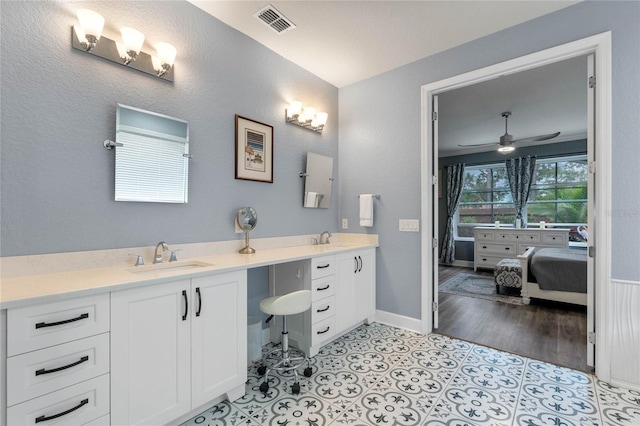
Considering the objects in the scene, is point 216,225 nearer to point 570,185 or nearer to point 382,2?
point 382,2

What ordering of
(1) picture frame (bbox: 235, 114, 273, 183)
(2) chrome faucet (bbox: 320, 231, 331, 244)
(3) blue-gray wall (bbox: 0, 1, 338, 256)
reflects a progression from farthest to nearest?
(2) chrome faucet (bbox: 320, 231, 331, 244), (1) picture frame (bbox: 235, 114, 273, 183), (3) blue-gray wall (bbox: 0, 1, 338, 256)

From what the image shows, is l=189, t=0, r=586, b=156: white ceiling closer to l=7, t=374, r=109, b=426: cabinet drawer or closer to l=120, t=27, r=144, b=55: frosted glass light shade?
l=120, t=27, r=144, b=55: frosted glass light shade

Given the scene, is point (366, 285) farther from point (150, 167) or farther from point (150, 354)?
point (150, 167)

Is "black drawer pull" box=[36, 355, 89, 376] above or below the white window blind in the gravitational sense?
below

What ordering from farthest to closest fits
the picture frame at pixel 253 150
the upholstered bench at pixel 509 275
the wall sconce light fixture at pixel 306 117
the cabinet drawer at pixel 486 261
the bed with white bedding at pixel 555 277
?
the cabinet drawer at pixel 486 261 < the upholstered bench at pixel 509 275 < the bed with white bedding at pixel 555 277 < the wall sconce light fixture at pixel 306 117 < the picture frame at pixel 253 150

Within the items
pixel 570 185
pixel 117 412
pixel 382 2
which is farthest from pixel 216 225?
pixel 570 185

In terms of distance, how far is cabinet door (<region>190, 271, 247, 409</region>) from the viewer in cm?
160

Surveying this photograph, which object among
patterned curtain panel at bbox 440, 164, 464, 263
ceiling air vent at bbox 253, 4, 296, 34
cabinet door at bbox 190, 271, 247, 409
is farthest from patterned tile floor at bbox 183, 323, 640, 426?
patterned curtain panel at bbox 440, 164, 464, 263

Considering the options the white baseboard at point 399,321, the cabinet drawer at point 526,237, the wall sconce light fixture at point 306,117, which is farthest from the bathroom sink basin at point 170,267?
the cabinet drawer at point 526,237

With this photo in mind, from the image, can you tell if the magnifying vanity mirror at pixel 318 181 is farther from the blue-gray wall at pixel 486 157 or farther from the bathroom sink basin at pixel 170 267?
the blue-gray wall at pixel 486 157

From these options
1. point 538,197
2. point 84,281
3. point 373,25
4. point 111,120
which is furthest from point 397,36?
point 538,197

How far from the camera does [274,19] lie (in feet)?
7.54

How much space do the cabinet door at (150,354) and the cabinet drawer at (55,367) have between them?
0.06m

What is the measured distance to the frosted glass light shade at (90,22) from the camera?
1.59 metres
